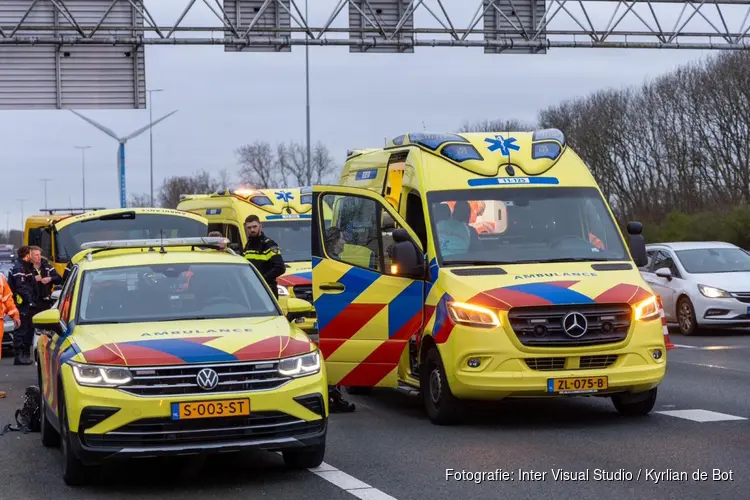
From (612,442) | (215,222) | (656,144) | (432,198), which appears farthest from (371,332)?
(656,144)

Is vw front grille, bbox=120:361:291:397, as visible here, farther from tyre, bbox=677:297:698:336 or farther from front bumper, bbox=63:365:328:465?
tyre, bbox=677:297:698:336

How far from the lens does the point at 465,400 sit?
11555 mm

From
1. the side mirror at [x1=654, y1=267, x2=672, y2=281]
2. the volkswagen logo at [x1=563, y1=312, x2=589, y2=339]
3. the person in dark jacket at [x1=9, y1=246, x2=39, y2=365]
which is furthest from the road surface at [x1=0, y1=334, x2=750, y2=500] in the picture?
the side mirror at [x1=654, y1=267, x2=672, y2=281]

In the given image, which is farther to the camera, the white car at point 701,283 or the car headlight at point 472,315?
the white car at point 701,283

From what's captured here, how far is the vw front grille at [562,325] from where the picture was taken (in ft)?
36.5

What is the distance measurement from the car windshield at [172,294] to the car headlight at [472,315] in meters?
1.80

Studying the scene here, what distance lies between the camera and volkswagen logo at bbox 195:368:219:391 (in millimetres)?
8586

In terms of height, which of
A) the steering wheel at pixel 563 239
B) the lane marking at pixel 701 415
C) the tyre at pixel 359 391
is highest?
the steering wheel at pixel 563 239

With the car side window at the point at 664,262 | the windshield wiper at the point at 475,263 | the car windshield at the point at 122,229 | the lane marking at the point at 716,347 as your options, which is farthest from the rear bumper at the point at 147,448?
the car side window at the point at 664,262

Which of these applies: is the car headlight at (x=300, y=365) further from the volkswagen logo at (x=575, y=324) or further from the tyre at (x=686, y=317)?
the tyre at (x=686, y=317)

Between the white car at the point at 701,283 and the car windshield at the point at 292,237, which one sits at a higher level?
the car windshield at the point at 292,237

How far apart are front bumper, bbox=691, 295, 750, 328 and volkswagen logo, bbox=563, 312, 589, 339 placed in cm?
1194

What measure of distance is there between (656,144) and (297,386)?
2238 inches

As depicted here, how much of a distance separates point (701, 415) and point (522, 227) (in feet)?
7.50
